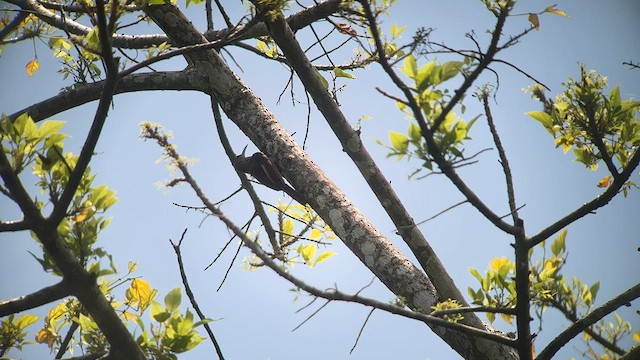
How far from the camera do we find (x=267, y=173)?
1.78 m

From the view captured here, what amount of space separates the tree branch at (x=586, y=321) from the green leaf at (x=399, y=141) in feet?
2.46

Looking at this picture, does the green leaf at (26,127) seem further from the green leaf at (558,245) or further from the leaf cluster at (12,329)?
the green leaf at (558,245)

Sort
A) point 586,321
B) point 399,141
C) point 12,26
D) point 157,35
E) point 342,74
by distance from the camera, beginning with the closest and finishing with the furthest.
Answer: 1. point 399,141
2. point 586,321
3. point 12,26
4. point 342,74
5. point 157,35

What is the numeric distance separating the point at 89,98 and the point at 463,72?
189 centimetres

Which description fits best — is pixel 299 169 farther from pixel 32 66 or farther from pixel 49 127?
pixel 32 66

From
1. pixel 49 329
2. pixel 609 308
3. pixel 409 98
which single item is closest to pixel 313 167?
pixel 409 98

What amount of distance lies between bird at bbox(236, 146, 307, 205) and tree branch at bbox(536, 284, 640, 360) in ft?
3.26

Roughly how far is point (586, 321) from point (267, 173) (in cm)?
120

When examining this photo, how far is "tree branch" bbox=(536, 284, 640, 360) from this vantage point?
127cm

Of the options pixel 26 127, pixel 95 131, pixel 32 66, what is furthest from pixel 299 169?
pixel 32 66

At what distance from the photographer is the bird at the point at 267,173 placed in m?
1.78

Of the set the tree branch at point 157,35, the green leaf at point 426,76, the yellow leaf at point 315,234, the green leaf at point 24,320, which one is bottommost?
the green leaf at point 24,320

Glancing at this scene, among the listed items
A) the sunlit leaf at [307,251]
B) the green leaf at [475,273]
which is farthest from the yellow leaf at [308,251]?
the green leaf at [475,273]

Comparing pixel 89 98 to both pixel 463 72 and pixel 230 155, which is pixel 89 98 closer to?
pixel 230 155
